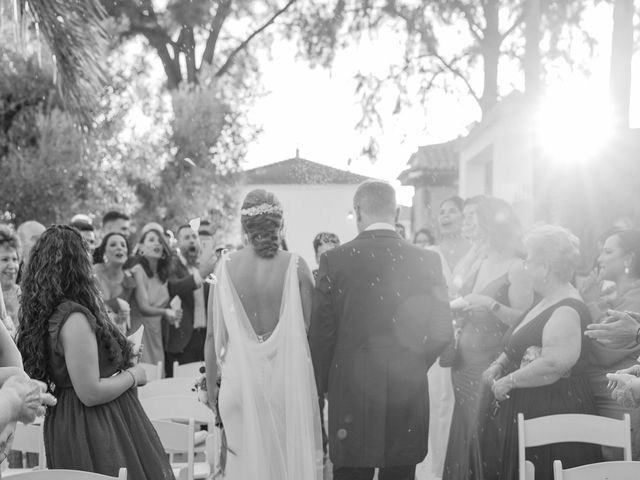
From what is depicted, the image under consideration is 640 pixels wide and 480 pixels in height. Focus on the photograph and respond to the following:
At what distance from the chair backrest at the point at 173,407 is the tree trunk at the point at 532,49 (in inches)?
288

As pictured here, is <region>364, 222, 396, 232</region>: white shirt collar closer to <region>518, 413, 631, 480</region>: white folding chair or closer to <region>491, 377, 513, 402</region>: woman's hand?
<region>491, 377, 513, 402</region>: woman's hand

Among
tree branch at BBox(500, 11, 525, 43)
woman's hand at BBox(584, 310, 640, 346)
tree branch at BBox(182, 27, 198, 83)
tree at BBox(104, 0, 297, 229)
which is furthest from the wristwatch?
tree branch at BBox(182, 27, 198, 83)

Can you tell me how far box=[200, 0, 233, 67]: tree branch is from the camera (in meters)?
24.8

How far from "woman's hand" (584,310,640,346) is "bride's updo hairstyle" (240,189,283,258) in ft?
6.02

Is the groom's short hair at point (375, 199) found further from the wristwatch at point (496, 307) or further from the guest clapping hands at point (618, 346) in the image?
the guest clapping hands at point (618, 346)

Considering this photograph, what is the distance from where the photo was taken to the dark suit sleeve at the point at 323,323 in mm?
4379

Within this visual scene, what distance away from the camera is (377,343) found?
171 inches

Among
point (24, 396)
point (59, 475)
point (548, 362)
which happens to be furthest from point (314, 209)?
point (24, 396)

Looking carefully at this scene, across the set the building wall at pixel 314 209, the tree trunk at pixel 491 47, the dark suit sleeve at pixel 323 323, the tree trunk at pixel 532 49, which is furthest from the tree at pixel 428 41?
the building wall at pixel 314 209

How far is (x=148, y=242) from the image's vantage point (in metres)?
7.84

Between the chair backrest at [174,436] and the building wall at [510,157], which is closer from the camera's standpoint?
the chair backrest at [174,436]

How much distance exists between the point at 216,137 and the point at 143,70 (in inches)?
263

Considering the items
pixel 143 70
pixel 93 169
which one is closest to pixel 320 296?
pixel 93 169

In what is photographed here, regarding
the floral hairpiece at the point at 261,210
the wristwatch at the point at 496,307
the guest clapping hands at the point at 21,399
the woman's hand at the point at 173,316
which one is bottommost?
the woman's hand at the point at 173,316
